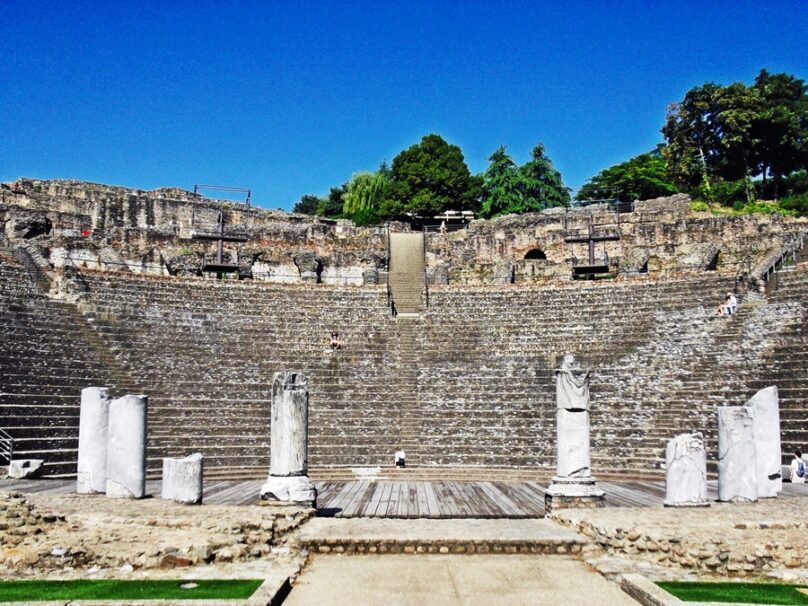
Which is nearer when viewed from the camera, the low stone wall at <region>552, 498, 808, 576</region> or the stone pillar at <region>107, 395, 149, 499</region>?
the low stone wall at <region>552, 498, 808, 576</region>

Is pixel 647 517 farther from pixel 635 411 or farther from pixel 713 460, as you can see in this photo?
pixel 635 411

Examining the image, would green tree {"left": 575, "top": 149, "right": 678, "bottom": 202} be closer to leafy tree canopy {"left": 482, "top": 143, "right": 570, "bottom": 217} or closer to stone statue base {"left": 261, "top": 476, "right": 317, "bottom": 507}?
leafy tree canopy {"left": 482, "top": 143, "right": 570, "bottom": 217}

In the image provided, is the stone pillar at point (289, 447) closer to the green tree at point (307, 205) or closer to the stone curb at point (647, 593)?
the stone curb at point (647, 593)

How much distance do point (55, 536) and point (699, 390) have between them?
47.9 feet

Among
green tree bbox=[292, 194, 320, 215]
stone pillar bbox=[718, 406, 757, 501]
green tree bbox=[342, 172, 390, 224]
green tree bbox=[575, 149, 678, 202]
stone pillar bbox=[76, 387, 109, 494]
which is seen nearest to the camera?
stone pillar bbox=[718, 406, 757, 501]

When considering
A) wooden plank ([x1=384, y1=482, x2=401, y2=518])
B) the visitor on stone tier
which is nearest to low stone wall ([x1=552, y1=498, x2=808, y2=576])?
wooden plank ([x1=384, y1=482, x2=401, y2=518])

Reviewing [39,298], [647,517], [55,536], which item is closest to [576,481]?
[647,517]

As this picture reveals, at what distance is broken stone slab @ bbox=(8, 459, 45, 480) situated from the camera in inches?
565

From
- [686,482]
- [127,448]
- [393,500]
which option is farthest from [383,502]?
[686,482]

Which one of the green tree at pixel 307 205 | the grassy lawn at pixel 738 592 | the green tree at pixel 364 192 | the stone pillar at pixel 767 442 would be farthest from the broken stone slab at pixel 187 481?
the green tree at pixel 307 205

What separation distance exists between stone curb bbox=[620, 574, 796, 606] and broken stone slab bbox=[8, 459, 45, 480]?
36.8 ft

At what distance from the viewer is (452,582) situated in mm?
8586

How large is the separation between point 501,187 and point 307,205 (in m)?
31.8

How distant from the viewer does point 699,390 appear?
18.5 m
